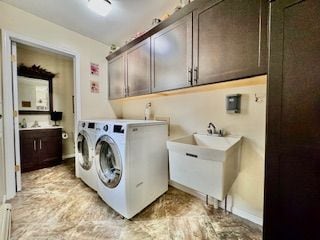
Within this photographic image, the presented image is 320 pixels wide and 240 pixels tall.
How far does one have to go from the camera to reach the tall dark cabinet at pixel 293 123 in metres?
0.69

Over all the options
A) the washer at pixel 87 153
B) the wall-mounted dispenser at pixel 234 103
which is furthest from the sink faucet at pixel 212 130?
the washer at pixel 87 153

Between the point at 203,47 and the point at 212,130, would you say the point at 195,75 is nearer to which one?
the point at 203,47

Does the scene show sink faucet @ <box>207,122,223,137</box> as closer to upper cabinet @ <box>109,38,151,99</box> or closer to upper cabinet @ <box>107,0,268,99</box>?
upper cabinet @ <box>107,0,268,99</box>

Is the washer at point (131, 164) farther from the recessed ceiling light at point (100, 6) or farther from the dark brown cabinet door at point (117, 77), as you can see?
the recessed ceiling light at point (100, 6)

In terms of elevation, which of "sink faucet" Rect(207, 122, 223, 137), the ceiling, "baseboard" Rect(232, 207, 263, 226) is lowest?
"baseboard" Rect(232, 207, 263, 226)

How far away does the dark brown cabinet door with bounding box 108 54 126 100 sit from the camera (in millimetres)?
2570

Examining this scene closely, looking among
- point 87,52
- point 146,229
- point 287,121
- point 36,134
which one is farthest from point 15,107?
point 287,121

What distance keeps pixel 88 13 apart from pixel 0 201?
2.33 meters

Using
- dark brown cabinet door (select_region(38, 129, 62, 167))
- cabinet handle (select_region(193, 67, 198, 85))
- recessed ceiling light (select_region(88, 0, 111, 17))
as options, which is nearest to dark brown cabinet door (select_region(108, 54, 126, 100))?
recessed ceiling light (select_region(88, 0, 111, 17))

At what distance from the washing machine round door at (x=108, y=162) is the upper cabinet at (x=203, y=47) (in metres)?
0.84

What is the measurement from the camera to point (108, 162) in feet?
6.44

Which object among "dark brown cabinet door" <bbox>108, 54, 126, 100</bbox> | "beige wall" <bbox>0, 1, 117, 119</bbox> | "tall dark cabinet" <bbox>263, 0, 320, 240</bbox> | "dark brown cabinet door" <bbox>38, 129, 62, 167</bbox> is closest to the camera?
"tall dark cabinet" <bbox>263, 0, 320, 240</bbox>

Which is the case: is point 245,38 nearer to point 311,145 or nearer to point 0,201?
point 311,145

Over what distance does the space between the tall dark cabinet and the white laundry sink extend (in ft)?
1.39
